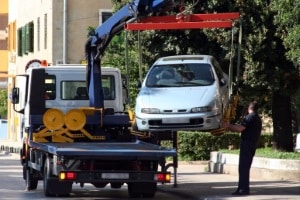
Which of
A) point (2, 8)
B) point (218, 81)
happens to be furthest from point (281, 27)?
point (2, 8)

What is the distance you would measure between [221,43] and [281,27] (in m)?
2.05

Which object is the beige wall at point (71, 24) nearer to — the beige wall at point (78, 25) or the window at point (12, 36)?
the beige wall at point (78, 25)

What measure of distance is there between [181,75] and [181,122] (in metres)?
1.71

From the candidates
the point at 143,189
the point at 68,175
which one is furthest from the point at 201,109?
the point at 68,175

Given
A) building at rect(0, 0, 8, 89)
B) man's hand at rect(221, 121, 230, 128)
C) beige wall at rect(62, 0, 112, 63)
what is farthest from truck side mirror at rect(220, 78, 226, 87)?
building at rect(0, 0, 8, 89)

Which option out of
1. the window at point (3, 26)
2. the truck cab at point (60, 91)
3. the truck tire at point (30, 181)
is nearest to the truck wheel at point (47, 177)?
the truck cab at point (60, 91)

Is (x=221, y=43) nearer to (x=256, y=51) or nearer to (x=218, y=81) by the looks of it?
(x=256, y=51)

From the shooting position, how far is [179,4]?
19.2 m

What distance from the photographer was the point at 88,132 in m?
20.7

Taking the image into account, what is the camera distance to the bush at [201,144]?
32594mm

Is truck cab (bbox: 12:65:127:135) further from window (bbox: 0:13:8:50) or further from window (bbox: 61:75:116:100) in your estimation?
window (bbox: 0:13:8:50)

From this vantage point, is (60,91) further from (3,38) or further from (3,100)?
(3,38)

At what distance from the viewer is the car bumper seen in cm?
1930

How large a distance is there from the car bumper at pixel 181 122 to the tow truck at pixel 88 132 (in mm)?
447
